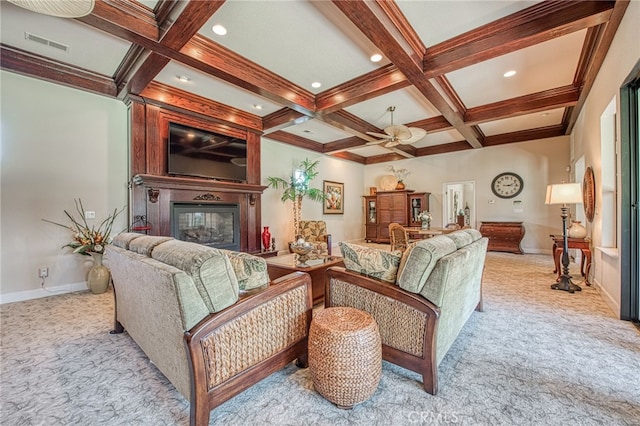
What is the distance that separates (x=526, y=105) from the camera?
15.1ft

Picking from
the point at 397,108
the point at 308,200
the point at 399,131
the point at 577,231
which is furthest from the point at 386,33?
the point at 308,200

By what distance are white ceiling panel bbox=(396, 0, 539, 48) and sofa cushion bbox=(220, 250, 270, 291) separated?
2.62 meters

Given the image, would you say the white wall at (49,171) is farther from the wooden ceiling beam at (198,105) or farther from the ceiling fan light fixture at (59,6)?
the ceiling fan light fixture at (59,6)

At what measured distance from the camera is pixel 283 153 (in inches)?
260

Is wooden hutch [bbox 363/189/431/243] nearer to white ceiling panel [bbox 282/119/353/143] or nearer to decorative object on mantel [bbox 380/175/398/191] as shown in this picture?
decorative object on mantel [bbox 380/175/398/191]

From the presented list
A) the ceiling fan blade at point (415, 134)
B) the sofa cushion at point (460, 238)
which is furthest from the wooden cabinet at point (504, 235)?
the sofa cushion at point (460, 238)

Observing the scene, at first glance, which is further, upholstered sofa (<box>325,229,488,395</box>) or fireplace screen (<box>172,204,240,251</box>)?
fireplace screen (<box>172,204,240,251</box>)

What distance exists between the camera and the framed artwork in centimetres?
782

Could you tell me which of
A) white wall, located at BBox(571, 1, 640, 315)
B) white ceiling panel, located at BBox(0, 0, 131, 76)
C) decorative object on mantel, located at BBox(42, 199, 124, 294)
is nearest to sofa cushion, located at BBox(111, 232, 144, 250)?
decorative object on mantel, located at BBox(42, 199, 124, 294)

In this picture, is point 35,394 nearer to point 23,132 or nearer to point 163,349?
point 163,349

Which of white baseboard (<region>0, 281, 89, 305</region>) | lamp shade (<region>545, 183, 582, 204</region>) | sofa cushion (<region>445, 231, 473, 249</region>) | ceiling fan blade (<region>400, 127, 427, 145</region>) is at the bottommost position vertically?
white baseboard (<region>0, 281, 89, 305</region>)

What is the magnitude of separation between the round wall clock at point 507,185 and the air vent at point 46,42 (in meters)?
8.58

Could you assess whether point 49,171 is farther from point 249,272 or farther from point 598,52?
point 598,52

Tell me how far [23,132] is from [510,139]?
913 centimetres
